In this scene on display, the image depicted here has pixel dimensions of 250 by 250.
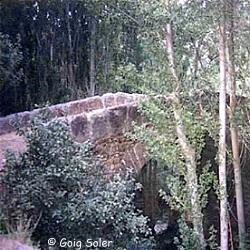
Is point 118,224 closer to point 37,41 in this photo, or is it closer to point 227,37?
point 227,37

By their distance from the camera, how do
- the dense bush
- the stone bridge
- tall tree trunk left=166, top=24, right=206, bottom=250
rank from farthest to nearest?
the stone bridge, tall tree trunk left=166, top=24, right=206, bottom=250, the dense bush

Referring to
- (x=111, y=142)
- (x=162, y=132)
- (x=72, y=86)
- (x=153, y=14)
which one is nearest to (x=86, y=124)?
(x=111, y=142)

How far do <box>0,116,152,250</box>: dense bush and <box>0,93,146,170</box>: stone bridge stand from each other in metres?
1.12

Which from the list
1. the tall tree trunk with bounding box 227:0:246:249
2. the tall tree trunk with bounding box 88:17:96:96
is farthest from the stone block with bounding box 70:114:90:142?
the tall tree trunk with bounding box 88:17:96:96

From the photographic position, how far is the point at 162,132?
243 inches

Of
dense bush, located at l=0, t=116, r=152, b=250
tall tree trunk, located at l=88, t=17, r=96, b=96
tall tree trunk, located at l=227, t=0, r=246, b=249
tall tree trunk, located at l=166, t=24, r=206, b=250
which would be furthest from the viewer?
tall tree trunk, located at l=88, t=17, r=96, b=96

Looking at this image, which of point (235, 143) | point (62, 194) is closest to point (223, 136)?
point (235, 143)

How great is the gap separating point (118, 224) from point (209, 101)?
2204 mm

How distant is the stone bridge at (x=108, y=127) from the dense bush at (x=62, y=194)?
44.2 inches

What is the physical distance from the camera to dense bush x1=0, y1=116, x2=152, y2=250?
4.50 m

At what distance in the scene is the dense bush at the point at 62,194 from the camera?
14.8 feet

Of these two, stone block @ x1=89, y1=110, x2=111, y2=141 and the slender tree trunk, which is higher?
the slender tree trunk

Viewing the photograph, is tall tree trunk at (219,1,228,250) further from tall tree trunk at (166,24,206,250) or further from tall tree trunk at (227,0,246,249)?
tall tree trunk at (166,24,206,250)

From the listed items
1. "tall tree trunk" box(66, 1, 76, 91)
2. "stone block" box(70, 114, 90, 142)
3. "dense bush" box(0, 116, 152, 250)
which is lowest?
"dense bush" box(0, 116, 152, 250)
